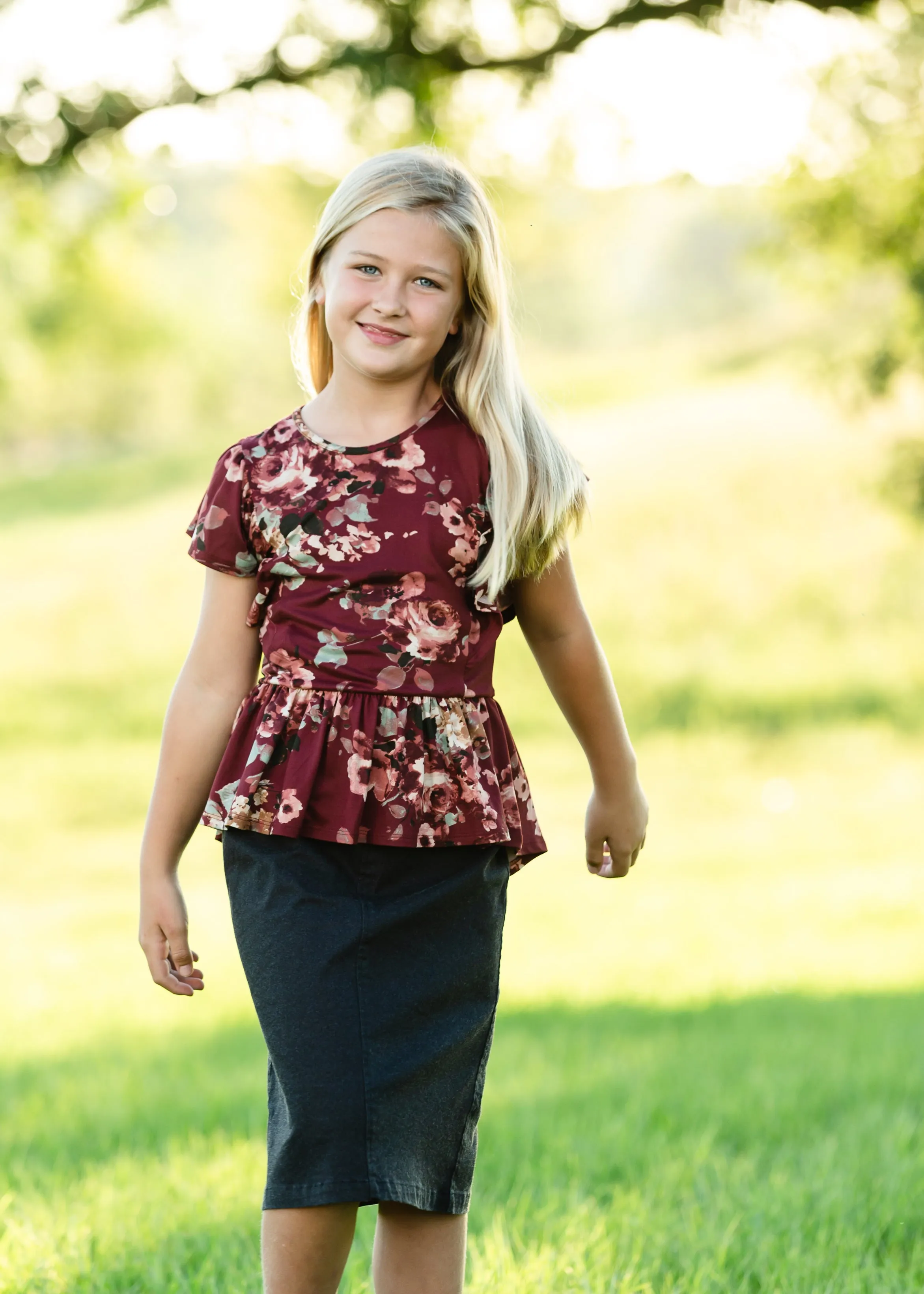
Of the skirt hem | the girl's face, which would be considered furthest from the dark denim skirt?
the girl's face

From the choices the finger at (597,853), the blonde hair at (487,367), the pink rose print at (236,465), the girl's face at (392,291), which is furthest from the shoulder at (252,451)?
the finger at (597,853)

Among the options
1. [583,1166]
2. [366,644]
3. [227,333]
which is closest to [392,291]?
[366,644]

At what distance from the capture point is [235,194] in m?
39.3

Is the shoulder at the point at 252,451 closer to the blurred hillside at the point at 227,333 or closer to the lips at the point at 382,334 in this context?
the lips at the point at 382,334

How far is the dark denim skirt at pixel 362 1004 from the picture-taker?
6.65ft

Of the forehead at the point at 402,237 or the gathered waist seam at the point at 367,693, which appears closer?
the gathered waist seam at the point at 367,693

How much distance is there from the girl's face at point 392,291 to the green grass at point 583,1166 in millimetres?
1499

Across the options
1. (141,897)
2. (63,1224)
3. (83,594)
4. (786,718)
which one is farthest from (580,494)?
(83,594)

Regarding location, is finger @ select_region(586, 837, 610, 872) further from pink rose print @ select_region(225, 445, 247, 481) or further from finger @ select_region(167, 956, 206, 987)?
pink rose print @ select_region(225, 445, 247, 481)

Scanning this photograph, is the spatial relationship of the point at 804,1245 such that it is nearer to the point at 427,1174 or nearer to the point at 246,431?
the point at 427,1174

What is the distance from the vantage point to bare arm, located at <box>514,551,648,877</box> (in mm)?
2289

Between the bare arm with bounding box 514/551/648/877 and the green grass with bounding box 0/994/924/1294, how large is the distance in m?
0.75

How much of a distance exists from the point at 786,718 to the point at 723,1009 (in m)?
10.3

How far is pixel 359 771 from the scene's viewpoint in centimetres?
204
